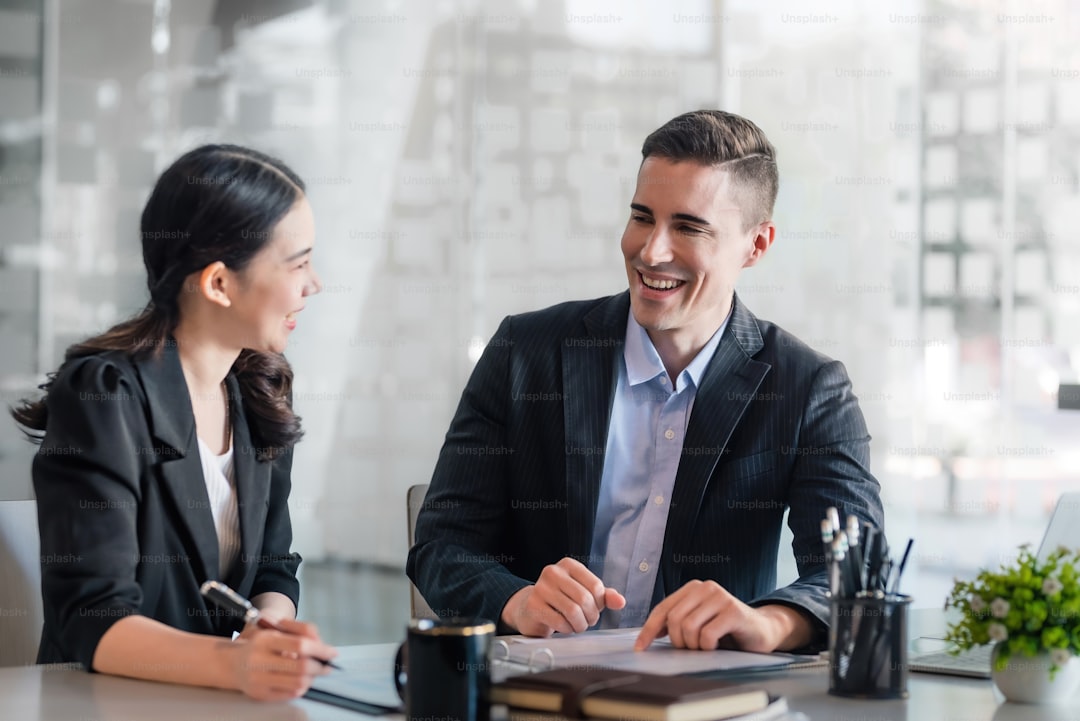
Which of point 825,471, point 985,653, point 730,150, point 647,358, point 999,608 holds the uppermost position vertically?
point 730,150

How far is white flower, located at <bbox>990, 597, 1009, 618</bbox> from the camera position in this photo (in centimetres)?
133

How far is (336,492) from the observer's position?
4.45 metres

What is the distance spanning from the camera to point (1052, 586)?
4.33 ft

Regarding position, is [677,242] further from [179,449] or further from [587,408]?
[179,449]

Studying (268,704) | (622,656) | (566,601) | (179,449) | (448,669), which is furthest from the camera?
(179,449)

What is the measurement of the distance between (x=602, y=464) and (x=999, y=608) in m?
0.80

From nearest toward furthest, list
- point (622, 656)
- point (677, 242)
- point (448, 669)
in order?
1. point (448, 669)
2. point (622, 656)
3. point (677, 242)

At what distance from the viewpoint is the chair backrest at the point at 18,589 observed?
181cm

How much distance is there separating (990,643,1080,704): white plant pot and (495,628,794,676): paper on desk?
26 cm

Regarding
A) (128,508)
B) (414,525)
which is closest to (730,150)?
(414,525)

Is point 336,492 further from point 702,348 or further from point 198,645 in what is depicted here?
point 198,645

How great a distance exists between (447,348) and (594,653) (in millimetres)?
→ 3193

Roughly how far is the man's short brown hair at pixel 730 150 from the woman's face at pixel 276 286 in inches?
24.4

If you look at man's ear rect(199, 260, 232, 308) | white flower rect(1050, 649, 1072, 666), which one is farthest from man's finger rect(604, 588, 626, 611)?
man's ear rect(199, 260, 232, 308)
